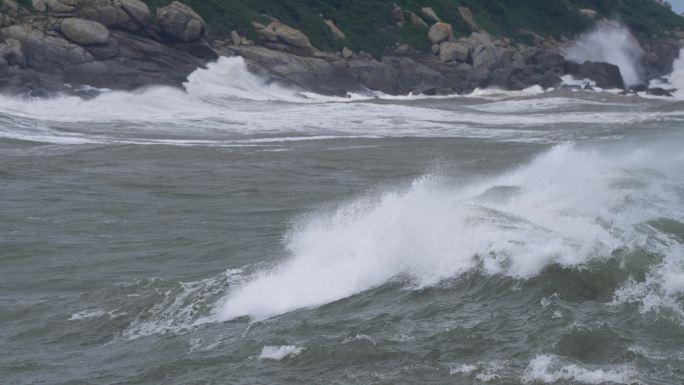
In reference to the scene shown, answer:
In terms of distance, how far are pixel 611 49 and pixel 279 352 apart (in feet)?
237

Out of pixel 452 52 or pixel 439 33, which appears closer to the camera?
pixel 452 52

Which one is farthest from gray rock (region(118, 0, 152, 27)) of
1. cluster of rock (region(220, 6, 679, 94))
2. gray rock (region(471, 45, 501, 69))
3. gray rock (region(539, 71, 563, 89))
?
gray rock (region(539, 71, 563, 89))

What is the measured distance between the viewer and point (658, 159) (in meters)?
23.2

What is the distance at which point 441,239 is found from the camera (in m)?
12.3

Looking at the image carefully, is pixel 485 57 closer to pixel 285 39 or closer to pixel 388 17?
pixel 388 17

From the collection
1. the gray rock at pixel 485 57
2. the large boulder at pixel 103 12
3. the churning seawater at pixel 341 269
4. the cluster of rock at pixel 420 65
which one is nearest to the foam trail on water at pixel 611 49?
the cluster of rock at pixel 420 65

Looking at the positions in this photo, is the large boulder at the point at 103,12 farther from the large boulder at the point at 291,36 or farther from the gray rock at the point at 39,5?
the large boulder at the point at 291,36

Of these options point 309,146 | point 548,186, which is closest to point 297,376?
point 548,186

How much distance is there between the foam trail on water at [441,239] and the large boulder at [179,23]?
1173 inches

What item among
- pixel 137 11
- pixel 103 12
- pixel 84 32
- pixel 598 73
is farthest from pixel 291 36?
pixel 598 73

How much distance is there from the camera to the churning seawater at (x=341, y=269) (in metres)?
9.44

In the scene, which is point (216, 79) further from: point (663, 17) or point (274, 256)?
point (663, 17)

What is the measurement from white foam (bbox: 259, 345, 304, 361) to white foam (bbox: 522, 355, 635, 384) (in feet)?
A: 6.78

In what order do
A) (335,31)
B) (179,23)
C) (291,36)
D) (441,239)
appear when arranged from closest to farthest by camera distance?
(441,239) < (179,23) < (291,36) < (335,31)
